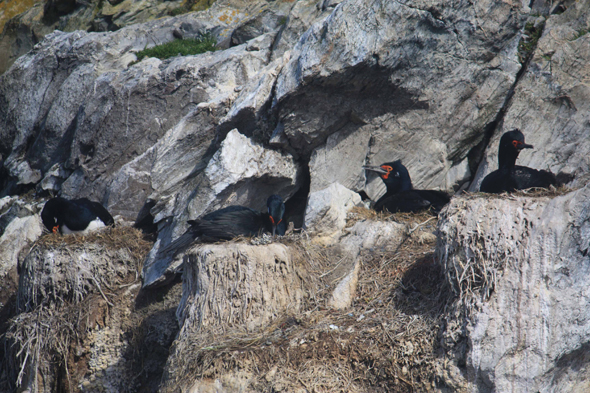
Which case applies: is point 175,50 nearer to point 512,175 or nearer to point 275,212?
point 275,212

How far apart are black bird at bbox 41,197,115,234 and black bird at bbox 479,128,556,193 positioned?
6461 mm

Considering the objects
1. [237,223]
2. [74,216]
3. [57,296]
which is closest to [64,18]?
[74,216]

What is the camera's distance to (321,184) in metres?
8.80

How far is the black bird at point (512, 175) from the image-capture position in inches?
274

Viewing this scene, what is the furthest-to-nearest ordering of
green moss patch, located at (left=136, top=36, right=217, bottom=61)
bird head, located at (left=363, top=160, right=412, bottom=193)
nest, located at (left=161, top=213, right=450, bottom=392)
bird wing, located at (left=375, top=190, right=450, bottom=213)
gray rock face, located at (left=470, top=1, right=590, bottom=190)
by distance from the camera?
green moss patch, located at (left=136, top=36, right=217, bottom=61) < bird head, located at (left=363, top=160, right=412, bottom=193) < gray rock face, located at (left=470, top=1, right=590, bottom=190) < bird wing, located at (left=375, top=190, right=450, bottom=213) < nest, located at (left=161, top=213, right=450, bottom=392)

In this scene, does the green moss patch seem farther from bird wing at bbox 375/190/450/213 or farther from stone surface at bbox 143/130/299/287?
bird wing at bbox 375/190/450/213

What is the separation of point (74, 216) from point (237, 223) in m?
3.45

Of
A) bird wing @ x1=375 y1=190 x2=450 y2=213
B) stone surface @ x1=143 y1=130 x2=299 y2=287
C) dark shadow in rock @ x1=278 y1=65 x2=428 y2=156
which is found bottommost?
stone surface @ x1=143 y1=130 x2=299 y2=287

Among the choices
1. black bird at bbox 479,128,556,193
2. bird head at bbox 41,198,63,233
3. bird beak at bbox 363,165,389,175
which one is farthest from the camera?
bird head at bbox 41,198,63,233

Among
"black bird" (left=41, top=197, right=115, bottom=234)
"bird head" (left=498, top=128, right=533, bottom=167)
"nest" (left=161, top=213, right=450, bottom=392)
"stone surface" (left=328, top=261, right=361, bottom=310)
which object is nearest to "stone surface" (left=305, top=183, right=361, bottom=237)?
"stone surface" (left=328, top=261, right=361, bottom=310)

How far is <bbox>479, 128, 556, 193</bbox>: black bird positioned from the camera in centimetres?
696

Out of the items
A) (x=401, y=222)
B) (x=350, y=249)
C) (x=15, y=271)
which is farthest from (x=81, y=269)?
(x=401, y=222)

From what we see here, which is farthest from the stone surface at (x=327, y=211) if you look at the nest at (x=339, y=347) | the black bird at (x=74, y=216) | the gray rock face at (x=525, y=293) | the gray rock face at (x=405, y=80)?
the black bird at (x=74, y=216)

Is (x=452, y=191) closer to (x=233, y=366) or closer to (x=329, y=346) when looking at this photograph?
(x=329, y=346)
